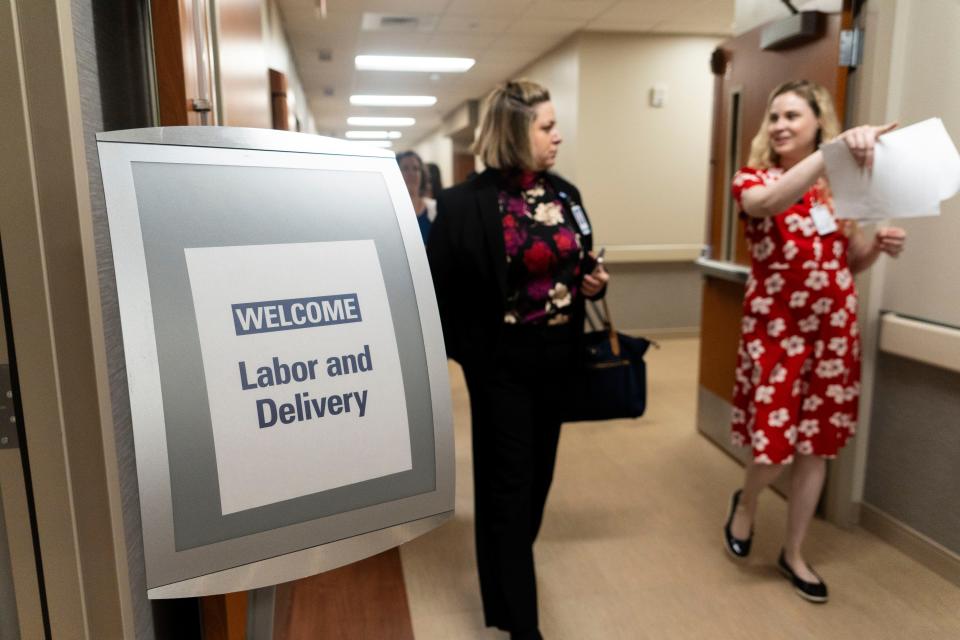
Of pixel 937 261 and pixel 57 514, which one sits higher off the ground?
pixel 937 261

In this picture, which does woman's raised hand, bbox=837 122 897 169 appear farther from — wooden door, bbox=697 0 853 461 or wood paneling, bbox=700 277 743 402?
wood paneling, bbox=700 277 743 402

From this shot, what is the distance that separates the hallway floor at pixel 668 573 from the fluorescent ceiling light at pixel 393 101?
717cm

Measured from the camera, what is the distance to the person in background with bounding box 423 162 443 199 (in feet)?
12.5

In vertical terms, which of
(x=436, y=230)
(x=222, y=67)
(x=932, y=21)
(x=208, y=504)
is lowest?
(x=208, y=504)

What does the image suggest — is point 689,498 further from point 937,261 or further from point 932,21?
point 932,21

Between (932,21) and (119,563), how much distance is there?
101 inches

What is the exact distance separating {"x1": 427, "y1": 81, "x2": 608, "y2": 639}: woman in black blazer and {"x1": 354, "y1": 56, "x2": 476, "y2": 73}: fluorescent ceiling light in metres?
5.36

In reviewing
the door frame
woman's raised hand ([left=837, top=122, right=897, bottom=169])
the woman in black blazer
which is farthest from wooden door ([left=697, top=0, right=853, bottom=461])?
the door frame

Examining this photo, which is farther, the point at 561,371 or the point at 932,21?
the point at 932,21

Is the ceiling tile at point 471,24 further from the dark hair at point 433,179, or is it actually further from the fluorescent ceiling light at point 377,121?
the fluorescent ceiling light at point 377,121

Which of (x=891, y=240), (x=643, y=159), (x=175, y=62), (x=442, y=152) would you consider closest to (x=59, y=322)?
(x=175, y=62)

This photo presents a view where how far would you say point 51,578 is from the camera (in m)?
0.89

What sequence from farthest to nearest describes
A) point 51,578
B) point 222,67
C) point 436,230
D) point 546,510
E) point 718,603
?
point 546,510, point 718,603, point 436,230, point 222,67, point 51,578

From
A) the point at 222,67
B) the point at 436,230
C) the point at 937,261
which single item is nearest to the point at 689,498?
the point at 937,261
